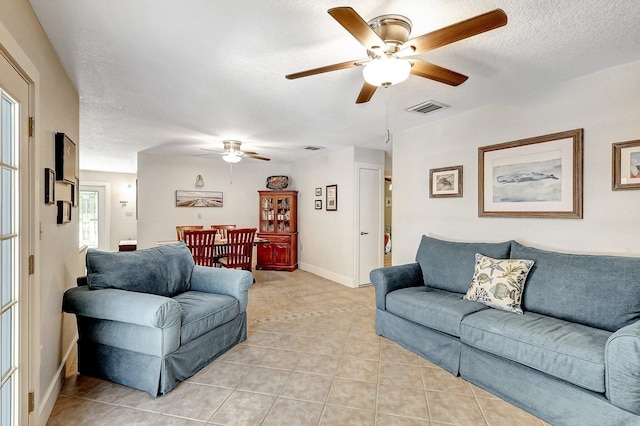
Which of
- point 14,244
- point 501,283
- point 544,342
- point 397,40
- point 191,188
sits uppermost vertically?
point 397,40

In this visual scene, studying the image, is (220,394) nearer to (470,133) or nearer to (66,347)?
(66,347)

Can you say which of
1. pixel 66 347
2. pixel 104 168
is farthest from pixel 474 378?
pixel 104 168

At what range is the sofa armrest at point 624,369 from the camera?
152 cm

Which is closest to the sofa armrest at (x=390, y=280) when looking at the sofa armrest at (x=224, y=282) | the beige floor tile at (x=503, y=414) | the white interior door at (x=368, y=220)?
the beige floor tile at (x=503, y=414)

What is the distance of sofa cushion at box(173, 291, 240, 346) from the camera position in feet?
7.47

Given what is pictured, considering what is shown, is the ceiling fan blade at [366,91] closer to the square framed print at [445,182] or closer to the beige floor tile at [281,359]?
the square framed print at [445,182]

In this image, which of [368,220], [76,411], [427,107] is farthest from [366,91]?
[368,220]

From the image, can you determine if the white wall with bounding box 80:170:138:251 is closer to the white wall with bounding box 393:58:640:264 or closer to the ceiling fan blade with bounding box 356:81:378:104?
the white wall with bounding box 393:58:640:264

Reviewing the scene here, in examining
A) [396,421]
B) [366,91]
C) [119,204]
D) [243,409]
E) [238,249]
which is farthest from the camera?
[119,204]

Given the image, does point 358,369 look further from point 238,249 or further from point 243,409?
point 238,249

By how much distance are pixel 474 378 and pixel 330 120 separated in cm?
290

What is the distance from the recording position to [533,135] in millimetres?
2789

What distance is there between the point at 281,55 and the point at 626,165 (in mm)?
2641

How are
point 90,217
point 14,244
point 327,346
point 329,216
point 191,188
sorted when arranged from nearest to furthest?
point 14,244 → point 327,346 → point 329,216 → point 191,188 → point 90,217
